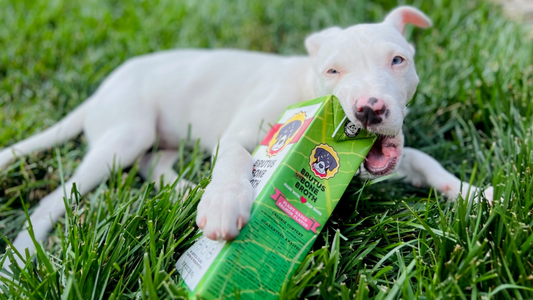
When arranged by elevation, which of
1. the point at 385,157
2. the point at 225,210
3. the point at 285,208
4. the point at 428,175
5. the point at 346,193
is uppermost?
the point at 225,210

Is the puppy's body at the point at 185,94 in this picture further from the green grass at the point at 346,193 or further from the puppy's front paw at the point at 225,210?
the puppy's front paw at the point at 225,210

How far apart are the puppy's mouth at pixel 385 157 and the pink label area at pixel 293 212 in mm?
511

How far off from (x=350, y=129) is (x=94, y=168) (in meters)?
1.80

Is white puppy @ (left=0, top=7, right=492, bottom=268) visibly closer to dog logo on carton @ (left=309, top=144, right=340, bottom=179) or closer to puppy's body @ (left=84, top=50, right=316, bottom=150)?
puppy's body @ (left=84, top=50, right=316, bottom=150)

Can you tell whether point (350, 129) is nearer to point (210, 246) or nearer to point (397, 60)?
point (397, 60)

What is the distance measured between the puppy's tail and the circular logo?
2.26m

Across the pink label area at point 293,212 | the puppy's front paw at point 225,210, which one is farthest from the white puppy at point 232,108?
the pink label area at point 293,212

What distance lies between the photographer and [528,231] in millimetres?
1883

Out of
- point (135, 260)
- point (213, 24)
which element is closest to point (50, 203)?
point (135, 260)

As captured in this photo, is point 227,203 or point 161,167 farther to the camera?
point 161,167

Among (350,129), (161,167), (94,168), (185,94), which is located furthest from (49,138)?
(350,129)

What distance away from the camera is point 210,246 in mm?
1748

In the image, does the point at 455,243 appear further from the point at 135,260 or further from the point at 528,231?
the point at 135,260

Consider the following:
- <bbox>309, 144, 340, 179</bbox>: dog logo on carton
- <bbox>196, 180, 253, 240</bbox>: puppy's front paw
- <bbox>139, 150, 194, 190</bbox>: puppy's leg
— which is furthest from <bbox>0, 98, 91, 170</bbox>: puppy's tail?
<bbox>309, 144, 340, 179</bbox>: dog logo on carton
